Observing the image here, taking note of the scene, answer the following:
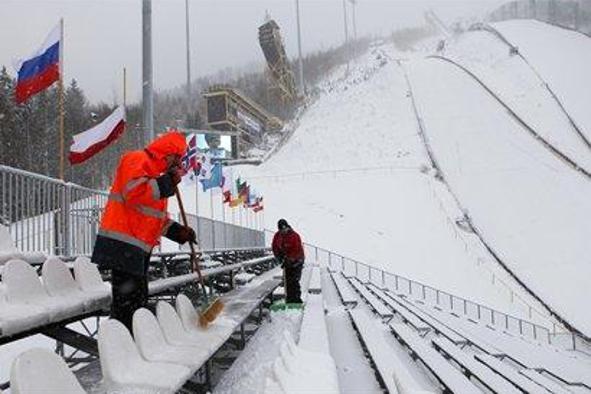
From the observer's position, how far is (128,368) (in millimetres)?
3199

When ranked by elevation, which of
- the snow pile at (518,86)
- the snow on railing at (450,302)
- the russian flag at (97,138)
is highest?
the snow pile at (518,86)

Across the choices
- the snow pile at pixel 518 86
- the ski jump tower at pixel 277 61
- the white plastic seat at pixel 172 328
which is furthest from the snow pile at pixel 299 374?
the ski jump tower at pixel 277 61

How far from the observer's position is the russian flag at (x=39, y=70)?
9406mm

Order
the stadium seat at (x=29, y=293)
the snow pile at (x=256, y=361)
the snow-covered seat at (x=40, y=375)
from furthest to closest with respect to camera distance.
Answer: the snow pile at (x=256, y=361) → the stadium seat at (x=29, y=293) → the snow-covered seat at (x=40, y=375)

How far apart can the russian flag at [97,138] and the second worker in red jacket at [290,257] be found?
10.1ft

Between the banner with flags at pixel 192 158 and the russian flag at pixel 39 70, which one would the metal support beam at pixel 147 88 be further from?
the banner with flags at pixel 192 158

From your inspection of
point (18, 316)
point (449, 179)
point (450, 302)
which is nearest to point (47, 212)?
point (18, 316)

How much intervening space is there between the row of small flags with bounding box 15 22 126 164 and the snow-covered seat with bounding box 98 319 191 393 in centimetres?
681

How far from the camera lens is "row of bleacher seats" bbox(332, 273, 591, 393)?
20.5ft

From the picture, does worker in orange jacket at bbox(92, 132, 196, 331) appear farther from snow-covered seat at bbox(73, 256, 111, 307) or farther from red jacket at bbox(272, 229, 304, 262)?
red jacket at bbox(272, 229, 304, 262)

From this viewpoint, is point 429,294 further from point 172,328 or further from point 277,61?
point 277,61

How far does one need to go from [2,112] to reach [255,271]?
3784cm

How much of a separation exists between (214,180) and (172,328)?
70.7 feet

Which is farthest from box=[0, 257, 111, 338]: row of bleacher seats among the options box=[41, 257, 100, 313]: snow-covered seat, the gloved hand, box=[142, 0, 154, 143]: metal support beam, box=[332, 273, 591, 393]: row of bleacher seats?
box=[142, 0, 154, 143]: metal support beam
